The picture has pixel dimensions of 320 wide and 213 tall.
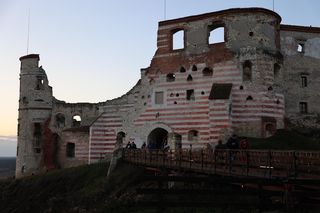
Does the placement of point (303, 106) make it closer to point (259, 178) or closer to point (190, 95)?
point (190, 95)

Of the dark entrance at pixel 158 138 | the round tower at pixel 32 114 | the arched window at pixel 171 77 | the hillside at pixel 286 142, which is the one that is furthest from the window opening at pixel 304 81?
the round tower at pixel 32 114

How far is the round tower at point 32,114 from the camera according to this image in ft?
131

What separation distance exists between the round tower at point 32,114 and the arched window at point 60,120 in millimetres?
815

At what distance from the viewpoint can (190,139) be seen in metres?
32.2

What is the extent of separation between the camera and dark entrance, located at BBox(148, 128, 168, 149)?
34.6 m

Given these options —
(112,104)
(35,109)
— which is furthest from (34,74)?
(112,104)

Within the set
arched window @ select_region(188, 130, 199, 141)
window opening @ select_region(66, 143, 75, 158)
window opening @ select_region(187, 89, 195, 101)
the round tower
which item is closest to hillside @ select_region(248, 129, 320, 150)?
arched window @ select_region(188, 130, 199, 141)

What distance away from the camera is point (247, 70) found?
105 feet

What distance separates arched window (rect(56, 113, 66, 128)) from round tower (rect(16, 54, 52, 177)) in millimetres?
815

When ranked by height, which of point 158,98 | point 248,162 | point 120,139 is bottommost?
point 248,162

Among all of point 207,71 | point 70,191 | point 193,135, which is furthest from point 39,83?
point 207,71

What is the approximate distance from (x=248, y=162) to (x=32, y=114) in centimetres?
2770

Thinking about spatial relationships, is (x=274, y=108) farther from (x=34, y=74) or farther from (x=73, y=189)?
(x=34, y=74)

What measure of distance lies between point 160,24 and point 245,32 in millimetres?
6920
